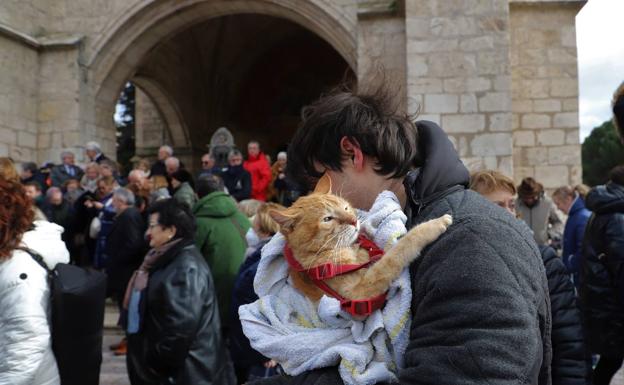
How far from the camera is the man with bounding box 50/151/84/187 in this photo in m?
8.92

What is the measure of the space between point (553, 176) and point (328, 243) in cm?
941

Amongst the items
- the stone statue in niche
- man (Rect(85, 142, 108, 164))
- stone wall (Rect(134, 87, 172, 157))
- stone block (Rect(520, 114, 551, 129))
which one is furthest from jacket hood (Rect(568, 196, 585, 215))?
stone wall (Rect(134, 87, 172, 157))

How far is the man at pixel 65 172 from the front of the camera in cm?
892

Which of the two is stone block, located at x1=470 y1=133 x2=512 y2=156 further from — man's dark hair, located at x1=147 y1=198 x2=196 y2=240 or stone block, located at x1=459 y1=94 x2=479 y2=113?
man's dark hair, located at x1=147 y1=198 x2=196 y2=240

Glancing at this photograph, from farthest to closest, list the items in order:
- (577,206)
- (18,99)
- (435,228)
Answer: (18,99) < (577,206) < (435,228)

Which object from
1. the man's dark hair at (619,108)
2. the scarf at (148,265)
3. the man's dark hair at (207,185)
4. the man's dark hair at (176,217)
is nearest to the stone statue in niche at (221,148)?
the man's dark hair at (207,185)

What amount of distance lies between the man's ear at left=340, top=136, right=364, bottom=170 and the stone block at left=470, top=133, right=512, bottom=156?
801 cm

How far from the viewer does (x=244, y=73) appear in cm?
1836

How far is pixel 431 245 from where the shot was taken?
1258mm

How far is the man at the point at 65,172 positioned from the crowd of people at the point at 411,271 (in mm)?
3185

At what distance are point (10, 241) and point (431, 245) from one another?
80.2 inches

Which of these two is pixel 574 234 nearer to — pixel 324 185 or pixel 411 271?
pixel 324 185

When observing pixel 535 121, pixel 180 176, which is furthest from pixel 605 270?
pixel 535 121

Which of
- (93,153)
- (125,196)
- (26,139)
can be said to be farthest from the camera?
(26,139)
